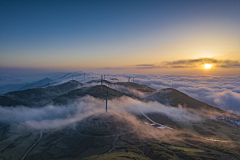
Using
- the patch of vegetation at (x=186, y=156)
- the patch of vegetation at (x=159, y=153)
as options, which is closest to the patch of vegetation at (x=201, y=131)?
the patch of vegetation at (x=186, y=156)

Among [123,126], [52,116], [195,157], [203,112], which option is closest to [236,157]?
[195,157]

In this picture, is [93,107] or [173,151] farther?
[93,107]

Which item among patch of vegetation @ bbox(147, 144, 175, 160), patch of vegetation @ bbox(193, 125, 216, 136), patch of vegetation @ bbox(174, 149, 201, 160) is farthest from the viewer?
patch of vegetation @ bbox(193, 125, 216, 136)

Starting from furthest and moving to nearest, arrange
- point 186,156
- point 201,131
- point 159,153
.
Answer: point 201,131 < point 159,153 < point 186,156

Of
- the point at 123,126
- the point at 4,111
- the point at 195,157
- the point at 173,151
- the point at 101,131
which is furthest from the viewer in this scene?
the point at 4,111

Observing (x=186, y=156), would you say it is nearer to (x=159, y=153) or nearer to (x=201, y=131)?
(x=159, y=153)

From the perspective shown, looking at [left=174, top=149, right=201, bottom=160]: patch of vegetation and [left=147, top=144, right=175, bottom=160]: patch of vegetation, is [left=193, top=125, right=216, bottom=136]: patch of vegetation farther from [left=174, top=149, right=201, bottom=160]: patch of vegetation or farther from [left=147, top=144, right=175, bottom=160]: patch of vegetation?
[left=147, top=144, right=175, bottom=160]: patch of vegetation

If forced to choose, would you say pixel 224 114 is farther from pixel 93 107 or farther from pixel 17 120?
pixel 17 120

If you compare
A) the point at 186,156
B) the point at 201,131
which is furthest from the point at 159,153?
the point at 201,131

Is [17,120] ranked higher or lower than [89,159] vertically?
lower

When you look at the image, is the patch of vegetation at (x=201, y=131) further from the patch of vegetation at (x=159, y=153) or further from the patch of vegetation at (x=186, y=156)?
the patch of vegetation at (x=159, y=153)

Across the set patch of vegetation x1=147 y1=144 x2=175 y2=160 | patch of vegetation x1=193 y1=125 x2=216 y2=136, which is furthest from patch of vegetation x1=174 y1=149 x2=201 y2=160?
patch of vegetation x1=193 y1=125 x2=216 y2=136
